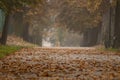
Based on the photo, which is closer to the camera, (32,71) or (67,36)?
(32,71)

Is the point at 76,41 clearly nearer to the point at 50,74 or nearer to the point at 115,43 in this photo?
the point at 115,43

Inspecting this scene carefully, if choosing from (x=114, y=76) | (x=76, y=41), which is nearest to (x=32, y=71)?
(x=114, y=76)

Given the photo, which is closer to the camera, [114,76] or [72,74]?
[114,76]

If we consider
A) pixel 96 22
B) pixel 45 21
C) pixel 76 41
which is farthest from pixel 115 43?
pixel 76 41

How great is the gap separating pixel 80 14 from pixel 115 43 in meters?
20.8

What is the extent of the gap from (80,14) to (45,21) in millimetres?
7534

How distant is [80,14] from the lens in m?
49.0

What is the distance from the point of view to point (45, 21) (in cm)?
5497

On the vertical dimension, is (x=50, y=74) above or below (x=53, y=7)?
below

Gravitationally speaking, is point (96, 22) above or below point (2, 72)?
above

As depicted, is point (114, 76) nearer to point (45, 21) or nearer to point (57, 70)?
point (57, 70)

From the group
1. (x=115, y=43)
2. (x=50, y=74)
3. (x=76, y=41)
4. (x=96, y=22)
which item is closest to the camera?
(x=50, y=74)


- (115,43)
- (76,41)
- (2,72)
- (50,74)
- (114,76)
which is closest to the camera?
(114,76)

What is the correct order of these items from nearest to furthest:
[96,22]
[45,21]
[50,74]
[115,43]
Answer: [50,74] → [115,43] → [96,22] → [45,21]
